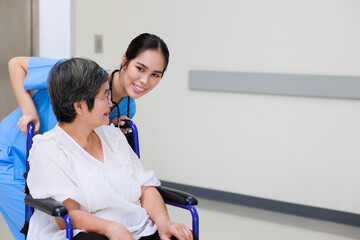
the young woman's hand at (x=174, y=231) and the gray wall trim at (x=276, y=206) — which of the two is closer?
the young woman's hand at (x=174, y=231)

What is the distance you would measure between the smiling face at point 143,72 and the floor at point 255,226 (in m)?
1.66

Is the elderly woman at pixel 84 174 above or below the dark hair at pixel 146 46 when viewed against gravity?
below

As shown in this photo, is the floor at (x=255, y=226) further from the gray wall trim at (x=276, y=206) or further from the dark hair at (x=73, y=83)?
the dark hair at (x=73, y=83)

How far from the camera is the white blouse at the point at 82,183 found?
1584 mm

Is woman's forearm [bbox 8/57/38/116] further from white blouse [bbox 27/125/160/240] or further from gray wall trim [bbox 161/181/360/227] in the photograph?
gray wall trim [bbox 161/181/360/227]

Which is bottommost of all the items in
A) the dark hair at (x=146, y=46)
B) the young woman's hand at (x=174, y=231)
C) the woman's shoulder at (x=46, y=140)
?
the young woman's hand at (x=174, y=231)

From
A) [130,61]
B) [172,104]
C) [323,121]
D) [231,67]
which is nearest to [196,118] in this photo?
[172,104]

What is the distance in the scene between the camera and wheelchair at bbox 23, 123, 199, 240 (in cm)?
146

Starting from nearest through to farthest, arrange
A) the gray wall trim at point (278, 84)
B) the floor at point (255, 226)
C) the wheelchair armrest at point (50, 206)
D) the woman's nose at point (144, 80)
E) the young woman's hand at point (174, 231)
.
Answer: the wheelchair armrest at point (50, 206), the young woman's hand at point (174, 231), the woman's nose at point (144, 80), the floor at point (255, 226), the gray wall trim at point (278, 84)

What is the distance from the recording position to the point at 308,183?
370cm

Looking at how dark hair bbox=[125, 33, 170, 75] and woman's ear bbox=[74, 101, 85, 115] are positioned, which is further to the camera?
dark hair bbox=[125, 33, 170, 75]

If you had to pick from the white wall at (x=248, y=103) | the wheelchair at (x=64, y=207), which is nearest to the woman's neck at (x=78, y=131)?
the wheelchair at (x=64, y=207)

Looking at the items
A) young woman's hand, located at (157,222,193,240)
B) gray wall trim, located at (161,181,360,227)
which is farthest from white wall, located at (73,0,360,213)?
young woman's hand, located at (157,222,193,240)

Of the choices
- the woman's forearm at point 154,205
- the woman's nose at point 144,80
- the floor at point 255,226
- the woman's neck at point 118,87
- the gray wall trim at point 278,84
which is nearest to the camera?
the woman's forearm at point 154,205
